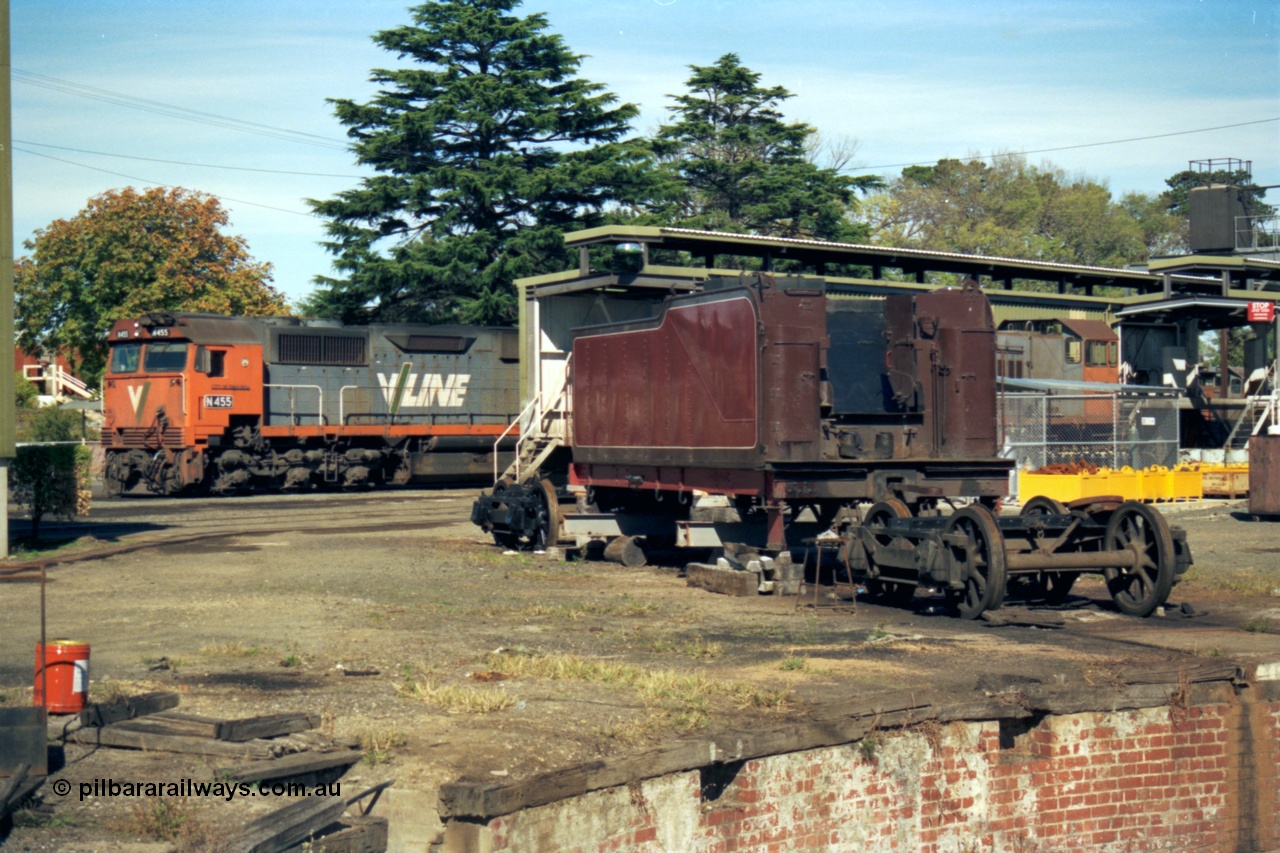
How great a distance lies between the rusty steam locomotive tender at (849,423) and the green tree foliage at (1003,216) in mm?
62250

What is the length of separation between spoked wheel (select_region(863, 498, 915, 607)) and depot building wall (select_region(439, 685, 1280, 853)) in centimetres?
386

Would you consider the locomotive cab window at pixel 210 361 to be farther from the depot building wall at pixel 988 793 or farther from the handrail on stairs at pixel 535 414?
the depot building wall at pixel 988 793

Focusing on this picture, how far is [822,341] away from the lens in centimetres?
1508

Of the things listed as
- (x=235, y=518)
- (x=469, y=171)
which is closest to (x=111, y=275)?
(x=469, y=171)

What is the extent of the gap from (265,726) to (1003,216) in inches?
3284

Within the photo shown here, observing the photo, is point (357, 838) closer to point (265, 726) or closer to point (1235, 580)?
point (265, 726)

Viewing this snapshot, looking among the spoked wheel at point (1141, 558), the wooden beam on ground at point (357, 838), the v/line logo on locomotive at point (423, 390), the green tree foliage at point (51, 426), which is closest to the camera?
the wooden beam on ground at point (357, 838)

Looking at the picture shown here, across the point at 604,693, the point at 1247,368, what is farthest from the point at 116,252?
the point at 604,693

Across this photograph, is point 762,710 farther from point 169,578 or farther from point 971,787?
point 169,578

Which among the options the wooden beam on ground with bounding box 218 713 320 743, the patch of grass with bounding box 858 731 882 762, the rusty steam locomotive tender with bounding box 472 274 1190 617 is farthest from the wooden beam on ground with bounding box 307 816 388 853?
the rusty steam locomotive tender with bounding box 472 274 1190 617

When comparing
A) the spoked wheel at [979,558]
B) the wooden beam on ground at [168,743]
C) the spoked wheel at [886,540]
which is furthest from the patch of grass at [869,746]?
the spoked wheel at [886,540]

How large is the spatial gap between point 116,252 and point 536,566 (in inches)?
1889

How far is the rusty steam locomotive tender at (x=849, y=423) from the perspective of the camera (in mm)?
13352

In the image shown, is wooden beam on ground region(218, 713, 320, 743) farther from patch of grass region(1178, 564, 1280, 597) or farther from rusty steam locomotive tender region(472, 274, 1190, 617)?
patch of grass region(1178, 564, 1280, 597)
